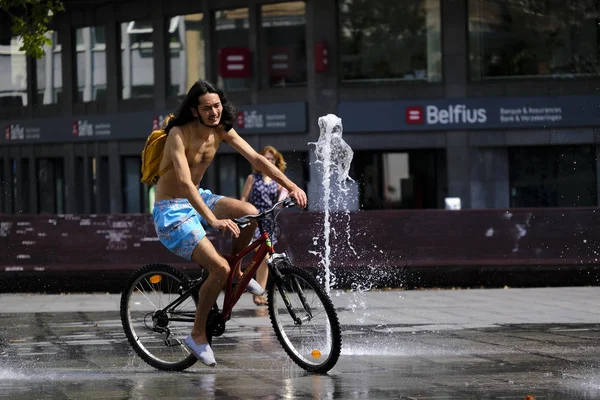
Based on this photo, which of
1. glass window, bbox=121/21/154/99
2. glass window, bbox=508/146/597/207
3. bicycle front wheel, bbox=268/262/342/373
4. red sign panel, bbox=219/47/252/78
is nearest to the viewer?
bicycle front wheel, bbox=268/262/342/373

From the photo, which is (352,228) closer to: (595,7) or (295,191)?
(295,191)

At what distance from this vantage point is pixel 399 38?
104ft

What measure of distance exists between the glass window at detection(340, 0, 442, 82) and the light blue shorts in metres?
23.2

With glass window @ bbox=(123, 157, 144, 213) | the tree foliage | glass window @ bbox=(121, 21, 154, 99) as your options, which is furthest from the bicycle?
glass window @ bbox=(123, 157, 144, 213)

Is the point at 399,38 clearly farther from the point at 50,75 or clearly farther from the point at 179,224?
the point at 179,224

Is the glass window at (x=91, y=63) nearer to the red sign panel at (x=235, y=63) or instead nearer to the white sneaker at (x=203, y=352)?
the red sign panel at (x=235, y=63)

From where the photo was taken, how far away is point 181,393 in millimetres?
7875

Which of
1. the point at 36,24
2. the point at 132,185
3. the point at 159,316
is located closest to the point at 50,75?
the point at 132,185

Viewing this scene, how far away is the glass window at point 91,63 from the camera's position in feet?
128

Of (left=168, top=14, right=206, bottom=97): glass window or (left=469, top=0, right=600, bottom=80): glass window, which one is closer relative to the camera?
(left=469, top=0, right=600, bottom=80): glass window

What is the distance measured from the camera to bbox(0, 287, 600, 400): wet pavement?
25.8ft

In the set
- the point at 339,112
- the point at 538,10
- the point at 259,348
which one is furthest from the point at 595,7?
the point at 259,348

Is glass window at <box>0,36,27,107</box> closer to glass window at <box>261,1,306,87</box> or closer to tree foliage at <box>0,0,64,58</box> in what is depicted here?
glass window at <box>261,1,306,87</box>

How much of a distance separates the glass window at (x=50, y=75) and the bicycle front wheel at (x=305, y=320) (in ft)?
108
